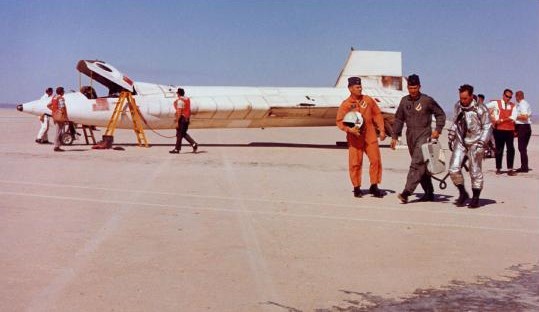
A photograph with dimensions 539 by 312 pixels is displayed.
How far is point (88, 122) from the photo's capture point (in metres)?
20.8

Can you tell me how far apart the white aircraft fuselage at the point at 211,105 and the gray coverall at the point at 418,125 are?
12729mm

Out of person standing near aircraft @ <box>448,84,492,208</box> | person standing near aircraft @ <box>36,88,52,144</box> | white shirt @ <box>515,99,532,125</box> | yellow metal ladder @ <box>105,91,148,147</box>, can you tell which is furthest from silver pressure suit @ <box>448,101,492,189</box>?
person standing near aircraft @ <box>36,88,52,144</box>

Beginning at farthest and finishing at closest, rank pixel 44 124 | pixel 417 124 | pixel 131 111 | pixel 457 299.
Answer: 1. pixel 44 124
2. pixel 131 111
3. pixel 417 124
4. pixel 457 299

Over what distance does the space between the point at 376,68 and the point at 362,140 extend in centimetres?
1730

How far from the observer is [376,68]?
26.7 m

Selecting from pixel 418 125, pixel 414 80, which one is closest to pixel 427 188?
pixel 418 125

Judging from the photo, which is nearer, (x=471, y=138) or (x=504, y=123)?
(x=471, y=138)

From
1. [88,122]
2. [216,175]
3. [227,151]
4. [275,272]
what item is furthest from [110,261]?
[88,122]

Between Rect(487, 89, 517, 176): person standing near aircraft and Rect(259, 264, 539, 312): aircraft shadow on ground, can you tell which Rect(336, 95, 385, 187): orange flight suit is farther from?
Rect(487, 89, 517, 176): person standing near aircraft

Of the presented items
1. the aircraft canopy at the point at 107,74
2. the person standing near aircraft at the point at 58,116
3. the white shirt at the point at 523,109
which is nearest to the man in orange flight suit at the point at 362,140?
the white shirt at the point at 523,109

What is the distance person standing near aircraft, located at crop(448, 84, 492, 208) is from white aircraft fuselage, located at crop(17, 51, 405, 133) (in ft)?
44.3

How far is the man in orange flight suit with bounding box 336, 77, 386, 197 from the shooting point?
391 inches

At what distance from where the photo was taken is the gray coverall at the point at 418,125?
9.35 m

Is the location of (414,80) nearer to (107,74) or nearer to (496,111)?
(496,111)
